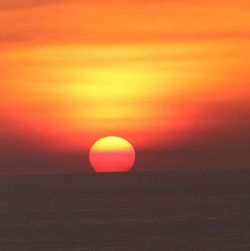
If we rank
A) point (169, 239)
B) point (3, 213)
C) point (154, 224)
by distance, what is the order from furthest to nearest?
point (3, 213) → point (154, 224) → point (169, 239)

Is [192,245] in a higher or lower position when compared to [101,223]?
lower

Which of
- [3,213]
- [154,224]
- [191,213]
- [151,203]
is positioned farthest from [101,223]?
[151,203]

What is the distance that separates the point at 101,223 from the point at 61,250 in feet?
30.2

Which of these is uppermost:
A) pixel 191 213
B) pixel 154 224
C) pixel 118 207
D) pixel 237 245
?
pixel 118 207

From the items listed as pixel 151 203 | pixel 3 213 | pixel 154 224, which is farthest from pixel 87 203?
pixel 154 224

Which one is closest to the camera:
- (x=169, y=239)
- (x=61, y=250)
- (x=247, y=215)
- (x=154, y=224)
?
(x=61, y=250)

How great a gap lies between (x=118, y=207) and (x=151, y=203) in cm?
315

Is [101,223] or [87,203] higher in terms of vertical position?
[87,203]

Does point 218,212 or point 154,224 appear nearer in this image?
point 154,224

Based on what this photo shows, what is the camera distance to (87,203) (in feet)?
171

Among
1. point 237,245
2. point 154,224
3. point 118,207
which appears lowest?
point 237,245

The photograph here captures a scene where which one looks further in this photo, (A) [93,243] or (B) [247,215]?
(B) [247,215]

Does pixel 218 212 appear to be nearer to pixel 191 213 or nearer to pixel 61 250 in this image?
pixel 191 213

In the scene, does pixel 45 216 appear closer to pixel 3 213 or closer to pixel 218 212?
pixel 3 213
